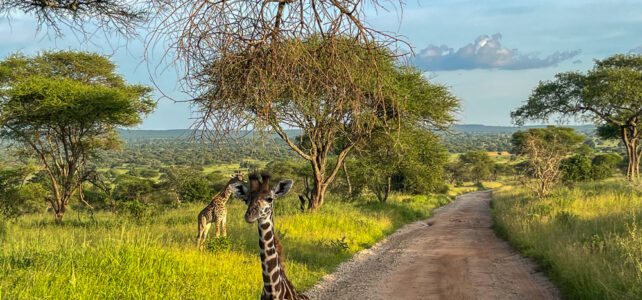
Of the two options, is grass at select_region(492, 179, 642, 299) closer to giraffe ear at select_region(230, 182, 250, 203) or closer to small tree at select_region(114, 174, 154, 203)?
giraffe ear at select_region(230, 182, 250, 203)

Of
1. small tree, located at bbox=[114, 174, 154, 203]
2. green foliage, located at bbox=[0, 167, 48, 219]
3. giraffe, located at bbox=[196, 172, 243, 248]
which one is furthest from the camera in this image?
small tree, located at bbox=[114, 174, 154, 203]

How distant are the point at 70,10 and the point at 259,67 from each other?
6842 mm

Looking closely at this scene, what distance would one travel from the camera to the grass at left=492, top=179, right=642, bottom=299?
740 cm

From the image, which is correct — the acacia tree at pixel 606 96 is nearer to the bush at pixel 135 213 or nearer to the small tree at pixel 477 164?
the bush at pixel 135 213

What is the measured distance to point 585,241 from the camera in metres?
10.3

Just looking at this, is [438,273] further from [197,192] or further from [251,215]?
[197,192]

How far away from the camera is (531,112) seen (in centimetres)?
3272

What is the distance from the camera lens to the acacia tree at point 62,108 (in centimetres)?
1662

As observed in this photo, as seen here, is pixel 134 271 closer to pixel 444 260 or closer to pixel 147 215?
pixel 444 260

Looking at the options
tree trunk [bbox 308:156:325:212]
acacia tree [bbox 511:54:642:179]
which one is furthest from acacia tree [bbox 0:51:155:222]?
acacia tree [bbox 511:54:642:179]

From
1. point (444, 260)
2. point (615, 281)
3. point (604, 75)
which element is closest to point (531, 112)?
point (604, 75)

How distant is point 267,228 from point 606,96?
29328 millimetres

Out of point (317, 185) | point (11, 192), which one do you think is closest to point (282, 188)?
point (317, 185)

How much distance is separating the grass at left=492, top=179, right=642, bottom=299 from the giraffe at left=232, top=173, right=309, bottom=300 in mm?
5592
